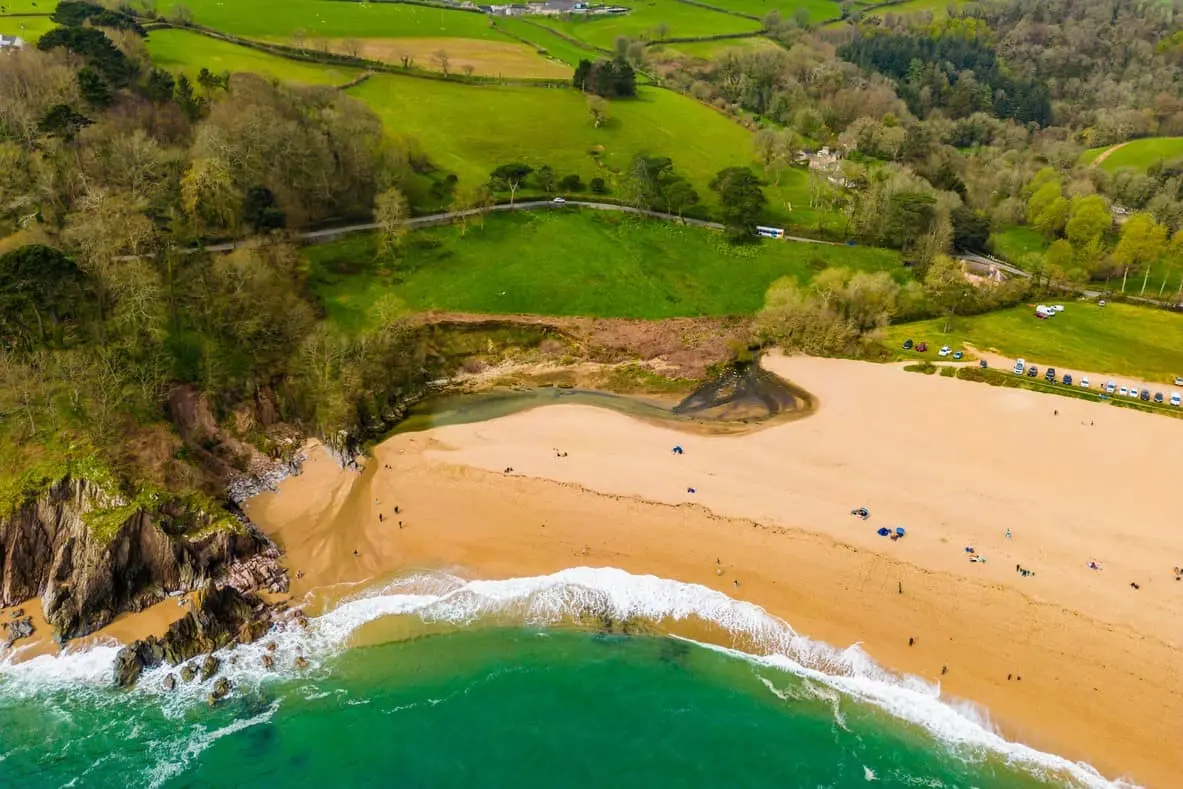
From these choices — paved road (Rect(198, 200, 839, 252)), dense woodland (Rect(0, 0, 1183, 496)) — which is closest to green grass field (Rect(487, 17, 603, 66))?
dense woodland (Rect(0, 0, 1183, 496))

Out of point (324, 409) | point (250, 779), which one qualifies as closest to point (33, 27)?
point (324, 409)

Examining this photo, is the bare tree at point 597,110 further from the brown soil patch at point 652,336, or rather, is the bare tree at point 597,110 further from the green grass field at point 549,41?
the brown soil patch at point 652,336

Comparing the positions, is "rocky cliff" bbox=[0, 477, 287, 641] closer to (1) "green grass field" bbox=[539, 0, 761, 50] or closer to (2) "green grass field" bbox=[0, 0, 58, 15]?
(2) "green grass field" bbox=[0, 0, 58, 15]

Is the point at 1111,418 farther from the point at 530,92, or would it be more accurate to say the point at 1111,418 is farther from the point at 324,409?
the point at 530,92

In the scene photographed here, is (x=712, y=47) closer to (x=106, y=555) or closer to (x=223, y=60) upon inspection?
(x=223, y=60)

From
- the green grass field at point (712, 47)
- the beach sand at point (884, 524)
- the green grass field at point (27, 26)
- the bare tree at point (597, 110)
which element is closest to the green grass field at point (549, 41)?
the green grass field at point (712, 47)

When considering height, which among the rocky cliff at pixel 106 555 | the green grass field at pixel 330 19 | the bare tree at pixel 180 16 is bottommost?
the rocky cliff at pixel 106 555
